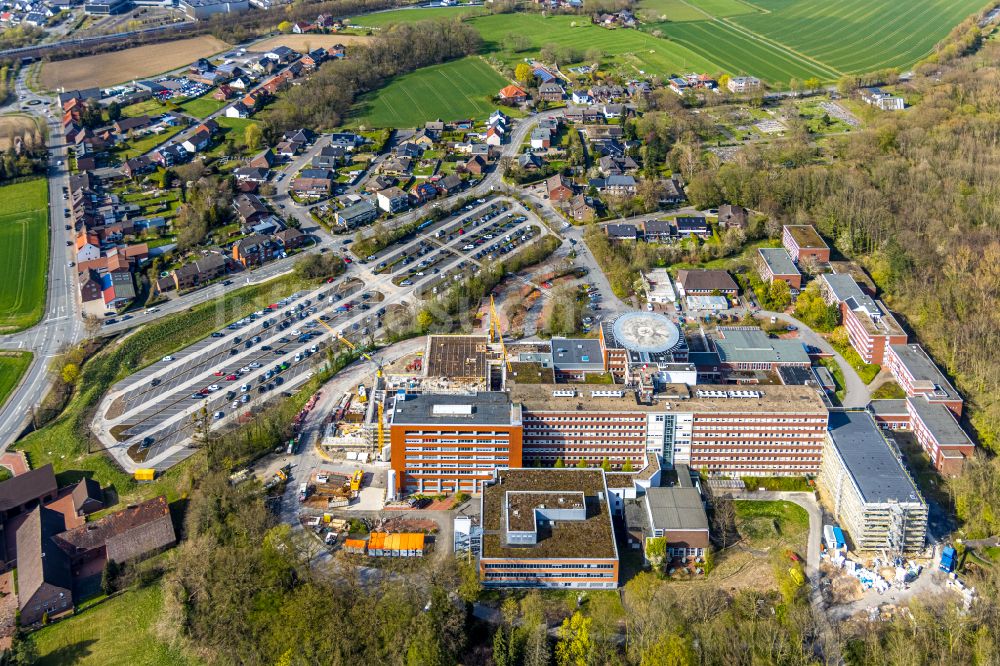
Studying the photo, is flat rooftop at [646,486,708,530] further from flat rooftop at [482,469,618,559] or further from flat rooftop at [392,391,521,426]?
flat rooftop at [392,391,521,426]

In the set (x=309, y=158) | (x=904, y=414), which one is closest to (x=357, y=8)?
(x=309, y=158)

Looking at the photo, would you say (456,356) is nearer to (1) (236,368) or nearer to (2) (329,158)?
(1) (236,368)

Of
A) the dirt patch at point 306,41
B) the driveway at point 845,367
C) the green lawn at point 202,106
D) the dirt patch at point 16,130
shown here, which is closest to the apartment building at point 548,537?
the driveway at point 845,367

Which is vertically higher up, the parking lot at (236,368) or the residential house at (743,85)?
the residential house at (743,85)

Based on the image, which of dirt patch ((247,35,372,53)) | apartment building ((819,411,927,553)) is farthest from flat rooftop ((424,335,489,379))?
dirt patch ((247,35,372,53))

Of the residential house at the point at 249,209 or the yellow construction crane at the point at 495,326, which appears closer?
the yellow construction crane at the point at 495,326

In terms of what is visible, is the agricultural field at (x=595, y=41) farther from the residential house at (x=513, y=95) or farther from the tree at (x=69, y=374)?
the tree at (x=69, y=374)
